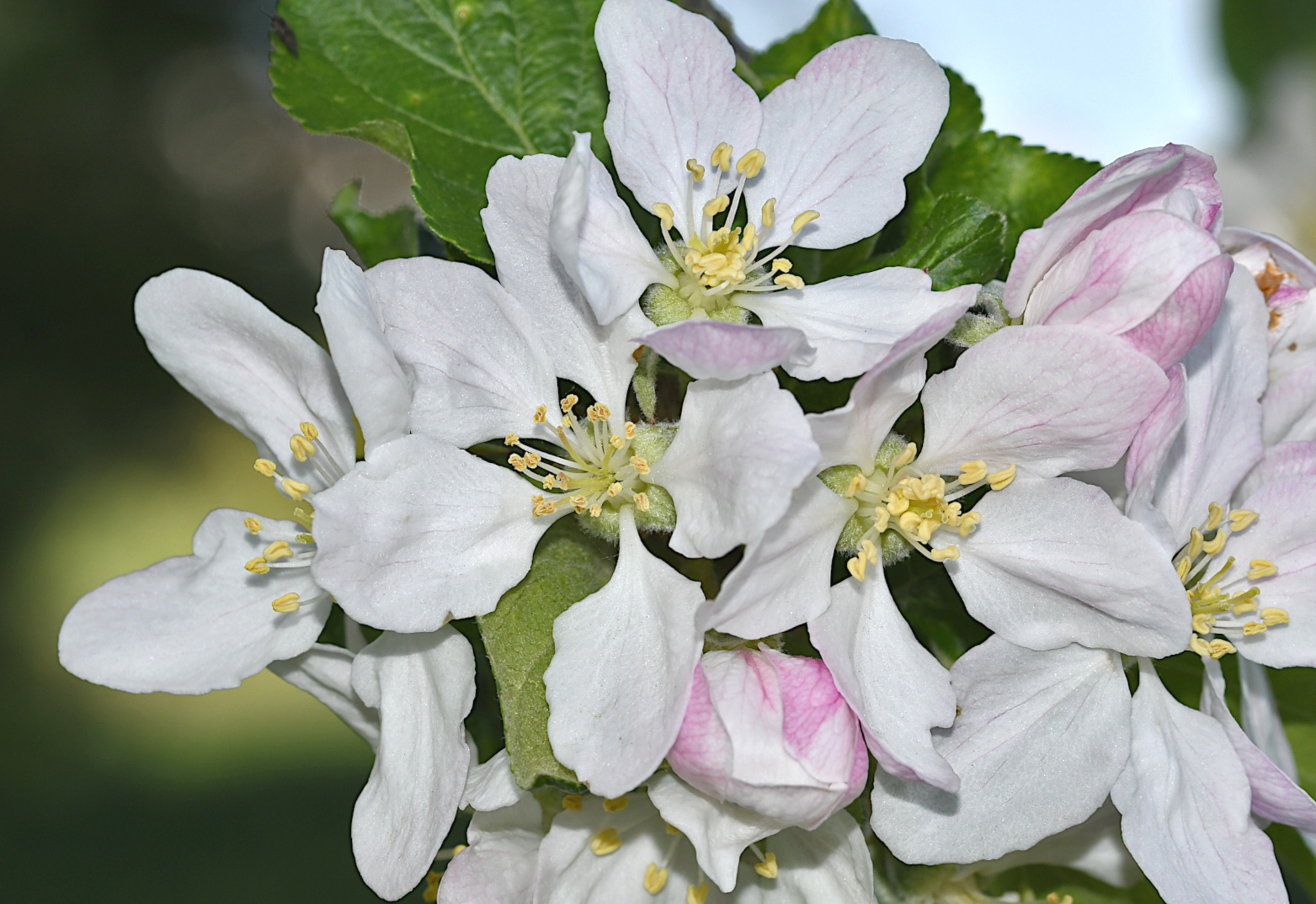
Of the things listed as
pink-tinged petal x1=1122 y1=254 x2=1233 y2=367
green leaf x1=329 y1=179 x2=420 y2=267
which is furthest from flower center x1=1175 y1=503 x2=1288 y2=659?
green leaf x1=329 y1=179 x2=420 y2=267

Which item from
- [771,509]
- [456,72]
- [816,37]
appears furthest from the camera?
[816,37]

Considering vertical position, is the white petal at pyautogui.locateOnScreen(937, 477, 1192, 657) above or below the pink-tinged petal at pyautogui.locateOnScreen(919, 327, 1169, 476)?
below

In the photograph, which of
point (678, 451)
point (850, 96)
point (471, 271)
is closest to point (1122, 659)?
point (678, 451)

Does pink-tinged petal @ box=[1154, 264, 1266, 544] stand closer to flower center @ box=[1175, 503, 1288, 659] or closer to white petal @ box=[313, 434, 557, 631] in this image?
flower center @ box=[1175, 503, 1288, 659]

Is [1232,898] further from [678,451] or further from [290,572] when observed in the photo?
[290,572]

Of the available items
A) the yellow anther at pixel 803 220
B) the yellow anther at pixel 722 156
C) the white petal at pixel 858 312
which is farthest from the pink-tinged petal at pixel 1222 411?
the yellow anther at pixel 722 156

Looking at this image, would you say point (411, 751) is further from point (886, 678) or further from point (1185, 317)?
point (1185, 317)

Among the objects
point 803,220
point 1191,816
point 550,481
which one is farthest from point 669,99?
point 1191,816
